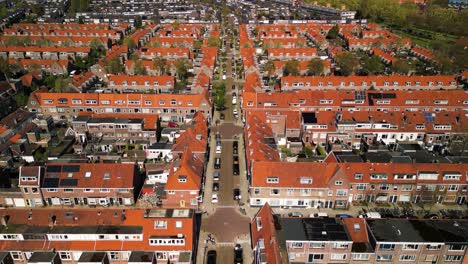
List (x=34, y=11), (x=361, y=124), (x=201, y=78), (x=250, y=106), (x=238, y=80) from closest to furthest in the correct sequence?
1. (x=361, y=124)
2. (x=250, y=106)
3. (x=201, y=78)
4. (x=238, y=80)
5. (x=34, y=11)

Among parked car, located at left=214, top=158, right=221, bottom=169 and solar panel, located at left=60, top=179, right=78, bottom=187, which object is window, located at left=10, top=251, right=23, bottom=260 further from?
parked car, located at left=214, top=158, right=221, bottom=169

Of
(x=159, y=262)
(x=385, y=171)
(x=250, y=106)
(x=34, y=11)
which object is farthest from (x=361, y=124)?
(x=34, y=11)

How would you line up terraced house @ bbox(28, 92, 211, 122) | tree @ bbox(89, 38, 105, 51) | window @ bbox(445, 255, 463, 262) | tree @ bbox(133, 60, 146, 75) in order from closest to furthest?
window @ bbox(445, 255, 463, 262), terraced house @ bbox(28, 92, 211, 122), tree @ bbox(133, 60, 146, 75), tree @ bbox(89, 38, 105, 51)

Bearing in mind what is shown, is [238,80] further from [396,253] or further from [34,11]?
[34,11]

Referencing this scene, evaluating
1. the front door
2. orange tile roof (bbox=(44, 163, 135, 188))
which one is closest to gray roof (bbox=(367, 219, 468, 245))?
the front door

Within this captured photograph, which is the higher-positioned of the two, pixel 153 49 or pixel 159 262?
pixel 153 49

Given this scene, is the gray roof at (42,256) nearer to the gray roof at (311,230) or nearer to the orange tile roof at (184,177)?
the orange tile roof at (184,177)

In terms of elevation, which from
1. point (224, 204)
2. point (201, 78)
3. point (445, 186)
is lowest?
point (224, 204)
